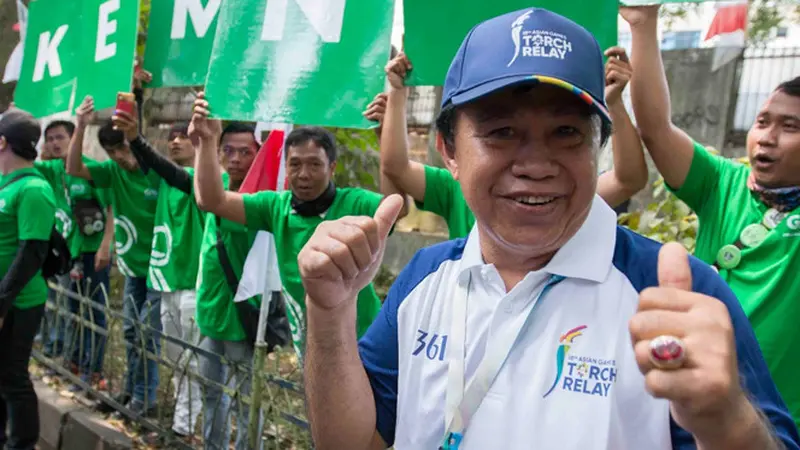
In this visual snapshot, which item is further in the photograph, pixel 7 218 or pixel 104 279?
pixel 104 279

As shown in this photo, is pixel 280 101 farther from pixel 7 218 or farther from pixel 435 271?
pixel 7 218

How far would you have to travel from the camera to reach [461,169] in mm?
1398

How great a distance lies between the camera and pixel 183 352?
3.84 meters

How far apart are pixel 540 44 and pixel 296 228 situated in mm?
2228

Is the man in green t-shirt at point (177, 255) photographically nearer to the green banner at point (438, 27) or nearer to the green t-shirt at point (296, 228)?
the green t-shirt at point (296, 228)

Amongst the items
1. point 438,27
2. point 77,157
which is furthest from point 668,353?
point 77,157

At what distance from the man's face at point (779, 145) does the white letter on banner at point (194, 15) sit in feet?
8.82

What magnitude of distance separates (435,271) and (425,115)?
7257 millimetres

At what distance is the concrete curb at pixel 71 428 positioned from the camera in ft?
13.4

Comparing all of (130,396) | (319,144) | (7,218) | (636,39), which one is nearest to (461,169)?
(636,39)

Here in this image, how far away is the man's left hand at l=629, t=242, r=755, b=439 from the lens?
845 mm

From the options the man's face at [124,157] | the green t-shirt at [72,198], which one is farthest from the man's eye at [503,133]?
the green t-shirt at [72,198]

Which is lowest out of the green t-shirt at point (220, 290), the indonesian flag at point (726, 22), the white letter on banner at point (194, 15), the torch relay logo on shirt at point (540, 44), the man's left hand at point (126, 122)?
the green t-shirt at point (220, 290)

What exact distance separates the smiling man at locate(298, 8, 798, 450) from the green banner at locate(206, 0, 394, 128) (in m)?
1.32
